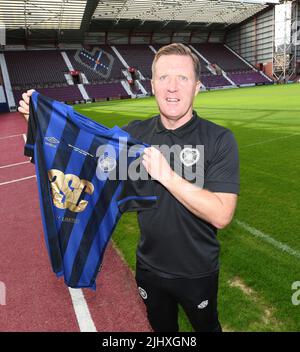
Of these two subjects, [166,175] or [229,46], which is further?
[229,46]

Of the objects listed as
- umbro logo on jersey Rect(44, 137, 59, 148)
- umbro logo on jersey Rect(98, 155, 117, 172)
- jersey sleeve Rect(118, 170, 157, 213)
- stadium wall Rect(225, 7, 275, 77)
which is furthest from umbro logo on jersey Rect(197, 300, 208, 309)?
stadium wall Rect(225, 7, 275, 77)

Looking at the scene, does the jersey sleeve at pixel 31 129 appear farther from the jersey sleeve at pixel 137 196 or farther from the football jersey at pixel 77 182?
the jersey sleeve at pixel 137 196

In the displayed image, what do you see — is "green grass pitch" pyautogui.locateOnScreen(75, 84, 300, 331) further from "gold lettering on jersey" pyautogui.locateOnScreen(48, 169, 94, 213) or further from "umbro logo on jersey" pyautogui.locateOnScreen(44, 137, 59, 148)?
"umbro logo on jersey" pyautogui.locateOnScreen(44, 137, 59, 148)

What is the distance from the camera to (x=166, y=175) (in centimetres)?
173

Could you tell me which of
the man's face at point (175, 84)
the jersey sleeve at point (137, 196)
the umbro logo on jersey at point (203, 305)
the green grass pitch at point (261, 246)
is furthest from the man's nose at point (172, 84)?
the green grass pitch at point (261, 246)

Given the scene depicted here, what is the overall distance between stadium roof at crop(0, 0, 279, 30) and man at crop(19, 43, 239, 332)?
35.7 meters

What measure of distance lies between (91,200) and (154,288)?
0.82 m

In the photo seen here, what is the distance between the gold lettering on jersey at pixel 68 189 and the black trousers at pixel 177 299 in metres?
0.69

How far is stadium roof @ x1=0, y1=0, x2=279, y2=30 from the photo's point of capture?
33.4m

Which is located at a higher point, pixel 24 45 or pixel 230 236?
pixel 24 45

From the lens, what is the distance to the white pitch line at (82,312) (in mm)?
3277

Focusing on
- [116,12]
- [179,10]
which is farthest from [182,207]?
[179,10]
